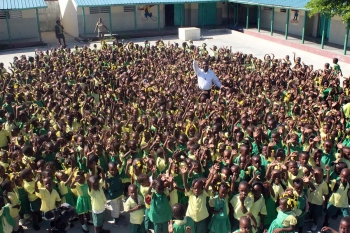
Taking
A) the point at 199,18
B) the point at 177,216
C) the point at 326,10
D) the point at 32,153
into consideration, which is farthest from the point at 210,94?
the point at 199,18

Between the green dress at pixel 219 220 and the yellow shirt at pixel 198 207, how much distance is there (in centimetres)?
11

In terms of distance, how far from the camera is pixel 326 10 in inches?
444

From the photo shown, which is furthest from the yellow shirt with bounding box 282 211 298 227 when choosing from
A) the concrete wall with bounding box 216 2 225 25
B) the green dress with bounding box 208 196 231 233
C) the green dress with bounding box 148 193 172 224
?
the concrete wall with bounding box 216 2 225 25

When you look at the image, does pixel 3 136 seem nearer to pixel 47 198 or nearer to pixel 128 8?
pixel 47 198

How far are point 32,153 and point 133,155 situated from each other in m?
1.38

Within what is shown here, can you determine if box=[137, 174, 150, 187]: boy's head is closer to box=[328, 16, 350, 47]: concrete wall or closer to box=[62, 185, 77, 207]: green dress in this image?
box=[62, 185, 77, 207]: green dress

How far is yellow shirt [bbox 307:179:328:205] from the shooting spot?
4.46 m

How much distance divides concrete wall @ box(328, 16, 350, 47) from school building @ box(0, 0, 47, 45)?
45.6 ft

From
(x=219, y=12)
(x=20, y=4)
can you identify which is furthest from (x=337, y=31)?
(x=20, y=4)

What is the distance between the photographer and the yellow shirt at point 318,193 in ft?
14.6

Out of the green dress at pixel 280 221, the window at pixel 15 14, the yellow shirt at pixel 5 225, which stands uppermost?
the window at pixel 15 14

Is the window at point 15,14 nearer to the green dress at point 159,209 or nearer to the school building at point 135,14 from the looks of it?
the school building at point 135,14

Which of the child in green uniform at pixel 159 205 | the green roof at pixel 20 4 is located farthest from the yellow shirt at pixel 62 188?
the green roof at pixel 20 4

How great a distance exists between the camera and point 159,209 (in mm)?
4141
